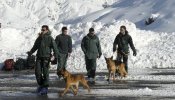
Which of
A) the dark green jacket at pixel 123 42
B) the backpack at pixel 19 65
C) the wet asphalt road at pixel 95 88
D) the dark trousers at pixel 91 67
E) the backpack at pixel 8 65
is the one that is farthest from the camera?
the backpack at pixel 8 65

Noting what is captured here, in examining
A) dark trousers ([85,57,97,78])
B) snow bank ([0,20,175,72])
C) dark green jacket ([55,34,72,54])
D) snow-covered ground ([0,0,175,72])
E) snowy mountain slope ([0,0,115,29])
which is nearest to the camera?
dark green jacket ([55,34,72,54])

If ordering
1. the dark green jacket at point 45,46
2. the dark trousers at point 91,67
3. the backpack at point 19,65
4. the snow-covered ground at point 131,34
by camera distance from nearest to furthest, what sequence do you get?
the dark green jacket at point 45,46
the dark trousers at point 91,67
the backpack at point 19,65
the snow-covered ground at point 131,34

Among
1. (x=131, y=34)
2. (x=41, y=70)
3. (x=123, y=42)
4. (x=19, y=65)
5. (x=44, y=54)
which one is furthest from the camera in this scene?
(x=131, y=34)

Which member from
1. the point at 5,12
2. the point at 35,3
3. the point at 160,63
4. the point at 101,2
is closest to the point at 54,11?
the point at 35,3

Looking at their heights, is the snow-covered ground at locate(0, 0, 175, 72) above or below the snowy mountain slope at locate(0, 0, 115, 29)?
below

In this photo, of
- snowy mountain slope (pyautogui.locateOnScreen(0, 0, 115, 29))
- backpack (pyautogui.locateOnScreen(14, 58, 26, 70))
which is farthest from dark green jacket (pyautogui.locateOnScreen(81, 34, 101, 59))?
snowy mountain slope (pyautogui.locateOnScreen(0, 0, 115, 29))

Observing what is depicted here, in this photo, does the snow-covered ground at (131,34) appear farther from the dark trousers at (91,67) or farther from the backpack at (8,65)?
the dark trousers at (91,67)

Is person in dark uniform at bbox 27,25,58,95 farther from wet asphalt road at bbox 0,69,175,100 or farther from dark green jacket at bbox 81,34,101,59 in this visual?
dark green jacket at bbox 81,34,101,59

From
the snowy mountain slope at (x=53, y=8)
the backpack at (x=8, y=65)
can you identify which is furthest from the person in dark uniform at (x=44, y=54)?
Answer: the snowy mountain slope at (x=53, y=8)

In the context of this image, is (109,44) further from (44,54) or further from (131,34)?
(44,54)

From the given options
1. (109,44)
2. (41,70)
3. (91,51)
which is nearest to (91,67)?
(91,51)

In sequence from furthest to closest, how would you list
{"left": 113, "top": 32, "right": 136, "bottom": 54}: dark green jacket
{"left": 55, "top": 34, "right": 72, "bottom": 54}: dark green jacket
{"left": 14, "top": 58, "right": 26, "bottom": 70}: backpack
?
{"left": 14, "top": 58, "right": 26, "bottom": 70}: backpack, {"left": 113, "top": 32, "right": 136, "bottom": 54}: dark green jacket, {"left": 55, "top": 34, "right": 72, "bottom": 54}: dark green jacket

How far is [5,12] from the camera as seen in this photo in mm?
88438

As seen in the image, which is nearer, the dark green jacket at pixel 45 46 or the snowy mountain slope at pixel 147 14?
the dark green jacket at pixel 45 46
